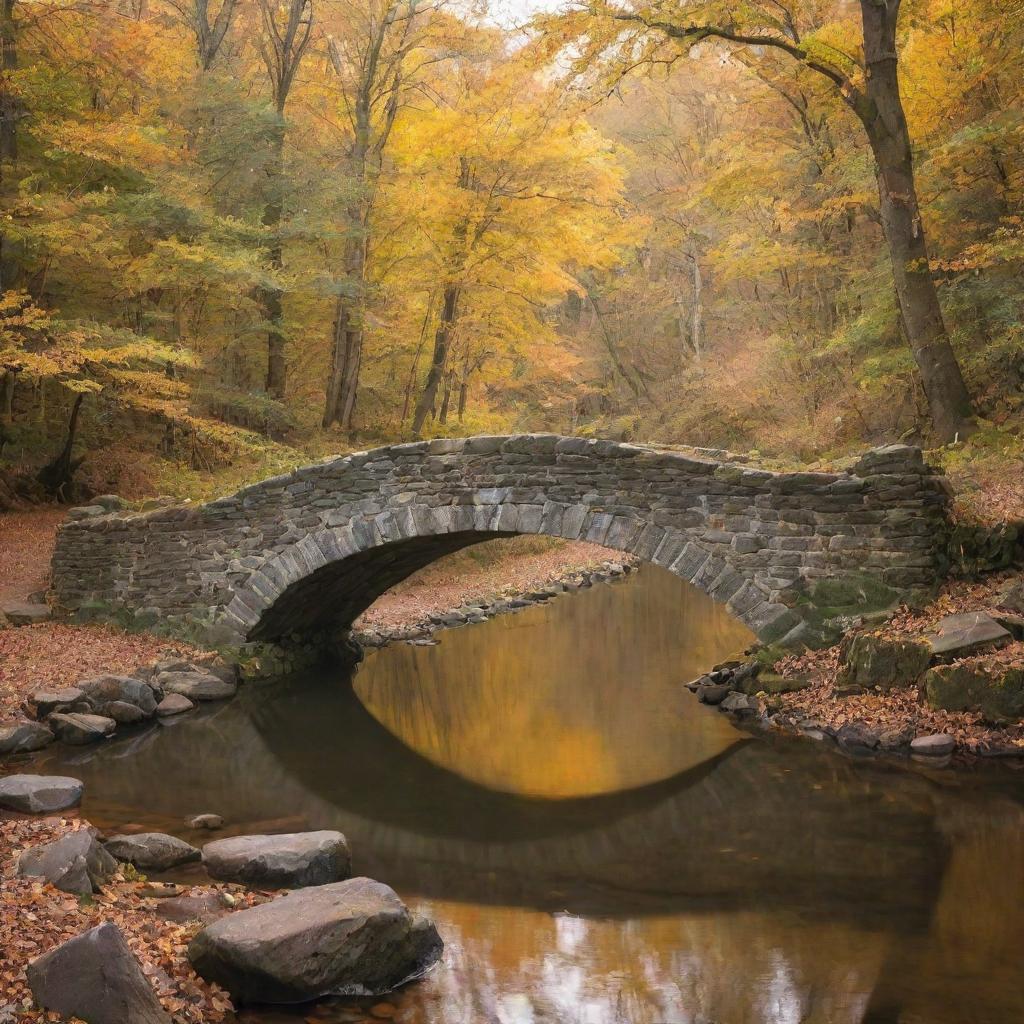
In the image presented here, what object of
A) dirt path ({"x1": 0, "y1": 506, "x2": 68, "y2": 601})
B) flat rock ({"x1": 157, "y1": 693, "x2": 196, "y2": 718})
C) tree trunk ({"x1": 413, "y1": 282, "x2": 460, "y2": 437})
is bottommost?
flat rock ({"x1": 157, "y1": 693, "x2": 196, "y2": 718})

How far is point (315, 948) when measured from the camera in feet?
13.9

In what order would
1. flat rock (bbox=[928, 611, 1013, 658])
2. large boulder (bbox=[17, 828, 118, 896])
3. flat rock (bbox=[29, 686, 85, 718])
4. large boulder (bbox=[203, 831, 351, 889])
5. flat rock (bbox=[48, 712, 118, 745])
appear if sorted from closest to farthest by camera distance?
large boulder (bbox=[17, 828, 118, 896]), large boulder (bbox=[203, 831, 351, 889]), flat rock (bbox=[928, 611, 1013, 658]), flat rock (bbox=[48, 712, 118, 745]), flat rock (bbox=[29, 686, 85, 718])

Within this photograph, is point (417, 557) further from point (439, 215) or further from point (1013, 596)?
point (1013, 596)

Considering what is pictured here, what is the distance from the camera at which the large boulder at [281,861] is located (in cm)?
548

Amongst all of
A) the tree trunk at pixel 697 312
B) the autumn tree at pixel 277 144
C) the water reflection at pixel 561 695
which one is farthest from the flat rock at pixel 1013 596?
the tree trunk at pixel 697 312

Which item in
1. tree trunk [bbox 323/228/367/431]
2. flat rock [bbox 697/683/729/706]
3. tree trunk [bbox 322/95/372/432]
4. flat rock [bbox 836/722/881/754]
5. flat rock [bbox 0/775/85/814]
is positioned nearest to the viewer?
flat rock [bbox 0/775/85/814]

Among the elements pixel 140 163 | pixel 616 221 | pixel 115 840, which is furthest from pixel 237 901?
pixel 616 221

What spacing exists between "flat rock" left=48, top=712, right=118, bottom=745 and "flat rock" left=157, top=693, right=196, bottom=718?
3.00ft

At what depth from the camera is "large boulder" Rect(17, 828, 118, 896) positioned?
4758 millimetres

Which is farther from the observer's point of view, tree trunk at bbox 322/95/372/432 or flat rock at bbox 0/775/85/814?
tree trunk at bbox 322/95/372/432

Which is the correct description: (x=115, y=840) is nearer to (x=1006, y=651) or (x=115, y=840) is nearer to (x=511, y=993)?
(x=511, y=993)

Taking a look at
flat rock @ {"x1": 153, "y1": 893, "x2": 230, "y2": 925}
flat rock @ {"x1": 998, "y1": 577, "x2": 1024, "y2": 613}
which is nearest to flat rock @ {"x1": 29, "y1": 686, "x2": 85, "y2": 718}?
flat rock @ {"x1": 153, "y1": 893, "x2": 230, "y2": 925}

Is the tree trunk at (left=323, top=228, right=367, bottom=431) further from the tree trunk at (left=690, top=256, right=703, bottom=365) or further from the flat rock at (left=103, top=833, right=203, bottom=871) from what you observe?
the flat rock at (left=103, top=833, right=203, bottom=871)

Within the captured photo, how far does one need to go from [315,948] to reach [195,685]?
6474 mm
